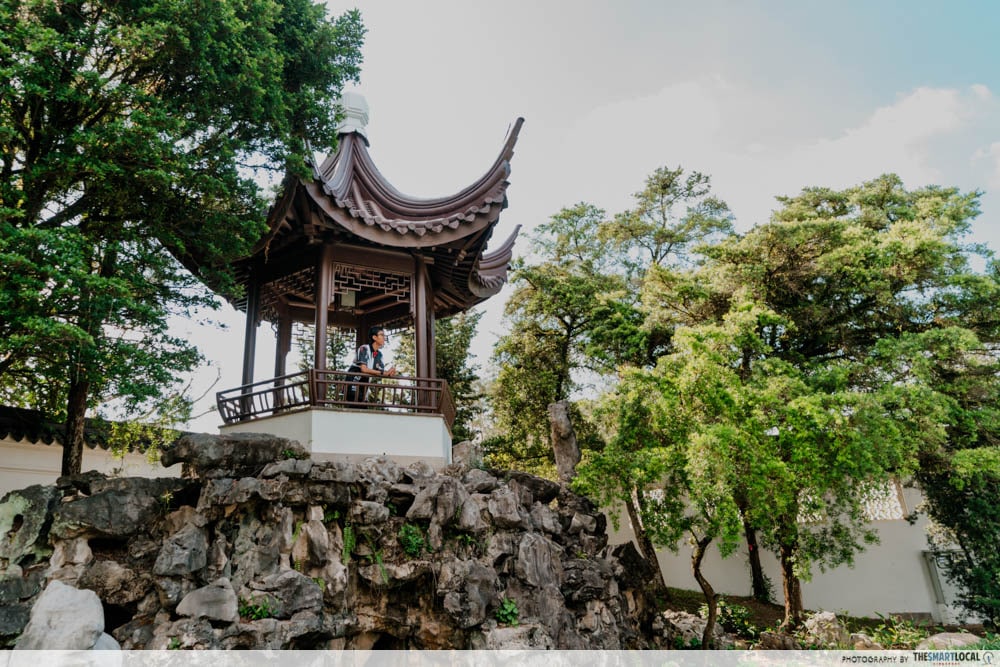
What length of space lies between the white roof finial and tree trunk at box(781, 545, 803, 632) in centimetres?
1093

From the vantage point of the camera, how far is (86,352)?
6.07m

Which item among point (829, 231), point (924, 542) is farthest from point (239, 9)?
point (924, 542)

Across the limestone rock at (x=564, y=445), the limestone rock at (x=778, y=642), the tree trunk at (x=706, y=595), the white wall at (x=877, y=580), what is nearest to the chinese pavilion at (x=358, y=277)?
the limestone rock at (x=564, y=445)

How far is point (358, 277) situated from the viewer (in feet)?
31.0

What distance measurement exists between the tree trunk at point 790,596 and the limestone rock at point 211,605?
855 cm

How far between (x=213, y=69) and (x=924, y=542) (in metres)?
15.4

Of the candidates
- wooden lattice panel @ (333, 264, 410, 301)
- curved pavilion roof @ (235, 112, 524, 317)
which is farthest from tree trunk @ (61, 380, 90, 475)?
wooden lattice panel @ (333, 264, 410, 301)

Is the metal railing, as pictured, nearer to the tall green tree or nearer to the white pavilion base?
the white pavilion base

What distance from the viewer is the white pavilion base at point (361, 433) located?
313 inches

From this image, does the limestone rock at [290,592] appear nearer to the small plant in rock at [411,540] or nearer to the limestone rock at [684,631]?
the small plant in rock at [411,540]

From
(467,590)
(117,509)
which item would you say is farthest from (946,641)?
(117,509)

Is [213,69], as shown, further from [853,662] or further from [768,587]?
[768,587]

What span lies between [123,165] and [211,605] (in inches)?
182

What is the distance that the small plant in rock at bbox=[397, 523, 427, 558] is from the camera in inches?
275
